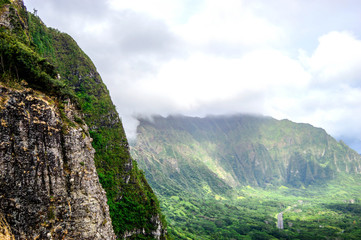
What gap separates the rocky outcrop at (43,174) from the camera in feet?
78.3

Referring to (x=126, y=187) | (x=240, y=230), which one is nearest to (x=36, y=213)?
(x=126, y=187)

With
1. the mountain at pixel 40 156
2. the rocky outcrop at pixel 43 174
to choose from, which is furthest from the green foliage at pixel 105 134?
the rocky outcrop at pixel 43 174

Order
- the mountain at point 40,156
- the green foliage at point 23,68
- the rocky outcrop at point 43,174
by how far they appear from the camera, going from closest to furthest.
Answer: the rocky outcrop at point 43,174 < the mountain at point 40,156 < the green foliage at point 23,68

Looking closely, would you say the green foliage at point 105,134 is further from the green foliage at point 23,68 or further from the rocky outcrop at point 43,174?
the rocky outcrop at point 43,174

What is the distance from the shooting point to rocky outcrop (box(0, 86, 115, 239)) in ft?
78.3

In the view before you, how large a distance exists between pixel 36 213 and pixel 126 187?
4720 cm

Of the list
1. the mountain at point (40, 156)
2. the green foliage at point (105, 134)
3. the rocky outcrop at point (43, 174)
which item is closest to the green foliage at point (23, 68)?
the mountain at point (40, 156)

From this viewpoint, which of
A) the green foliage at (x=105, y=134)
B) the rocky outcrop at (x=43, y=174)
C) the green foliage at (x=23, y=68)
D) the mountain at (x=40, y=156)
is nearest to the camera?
the rocky outcrop at (x=43, y=174)

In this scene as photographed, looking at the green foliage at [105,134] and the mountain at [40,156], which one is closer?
the mountain at [40,156]

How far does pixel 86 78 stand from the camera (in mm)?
85062

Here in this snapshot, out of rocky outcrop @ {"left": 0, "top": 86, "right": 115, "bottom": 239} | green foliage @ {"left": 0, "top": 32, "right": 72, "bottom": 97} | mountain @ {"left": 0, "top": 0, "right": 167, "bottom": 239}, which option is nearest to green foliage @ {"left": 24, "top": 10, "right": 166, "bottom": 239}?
mountain @ {"left": 0, "top": 0, "right": 167, "bottom": 239}

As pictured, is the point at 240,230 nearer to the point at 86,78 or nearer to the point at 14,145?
the point at 86,78

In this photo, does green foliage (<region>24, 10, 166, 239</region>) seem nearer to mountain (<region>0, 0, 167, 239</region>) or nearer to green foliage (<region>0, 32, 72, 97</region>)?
mountain (<region>0, 0, 167, 239</region>)

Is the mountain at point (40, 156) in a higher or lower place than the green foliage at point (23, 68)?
lower
